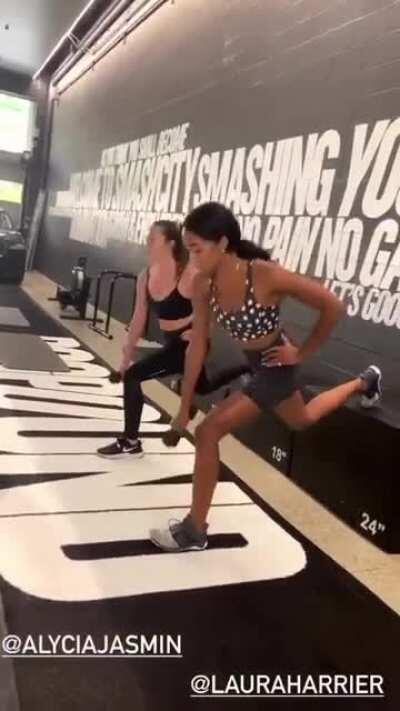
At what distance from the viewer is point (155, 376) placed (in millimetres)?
3389

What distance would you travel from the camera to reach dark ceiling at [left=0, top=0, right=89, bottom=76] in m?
9.20

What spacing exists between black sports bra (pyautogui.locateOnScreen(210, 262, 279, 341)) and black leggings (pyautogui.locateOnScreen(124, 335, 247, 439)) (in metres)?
0.93

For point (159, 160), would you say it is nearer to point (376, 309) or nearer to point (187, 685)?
point (376, 309)

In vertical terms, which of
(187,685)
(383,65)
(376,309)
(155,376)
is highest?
(383,65)

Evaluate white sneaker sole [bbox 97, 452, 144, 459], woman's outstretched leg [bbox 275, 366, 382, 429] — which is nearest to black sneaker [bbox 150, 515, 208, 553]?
woman's outstretched leg [bbox 275, 366, 382, 429]

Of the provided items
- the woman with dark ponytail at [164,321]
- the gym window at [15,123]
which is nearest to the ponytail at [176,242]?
the woman with dark ponytail at [164,321]

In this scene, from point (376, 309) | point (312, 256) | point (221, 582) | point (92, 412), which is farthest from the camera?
point (92, 412)

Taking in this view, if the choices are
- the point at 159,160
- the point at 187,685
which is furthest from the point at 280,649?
the point at 159,160

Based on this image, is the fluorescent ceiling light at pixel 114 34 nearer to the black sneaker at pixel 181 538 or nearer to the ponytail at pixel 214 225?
the ponytail at pixel 214 225

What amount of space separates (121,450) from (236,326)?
1.31m

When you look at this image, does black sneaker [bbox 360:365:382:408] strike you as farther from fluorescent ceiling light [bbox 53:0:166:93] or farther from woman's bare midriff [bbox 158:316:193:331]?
fluorescent ceiling light [bbox 53:0:166:93]

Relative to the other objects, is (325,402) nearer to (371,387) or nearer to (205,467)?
(371,387)

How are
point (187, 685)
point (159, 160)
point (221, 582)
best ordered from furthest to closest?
point (159, 160) < point (221, 582) < point (187, 685)

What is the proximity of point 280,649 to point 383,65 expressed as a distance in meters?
2.82
